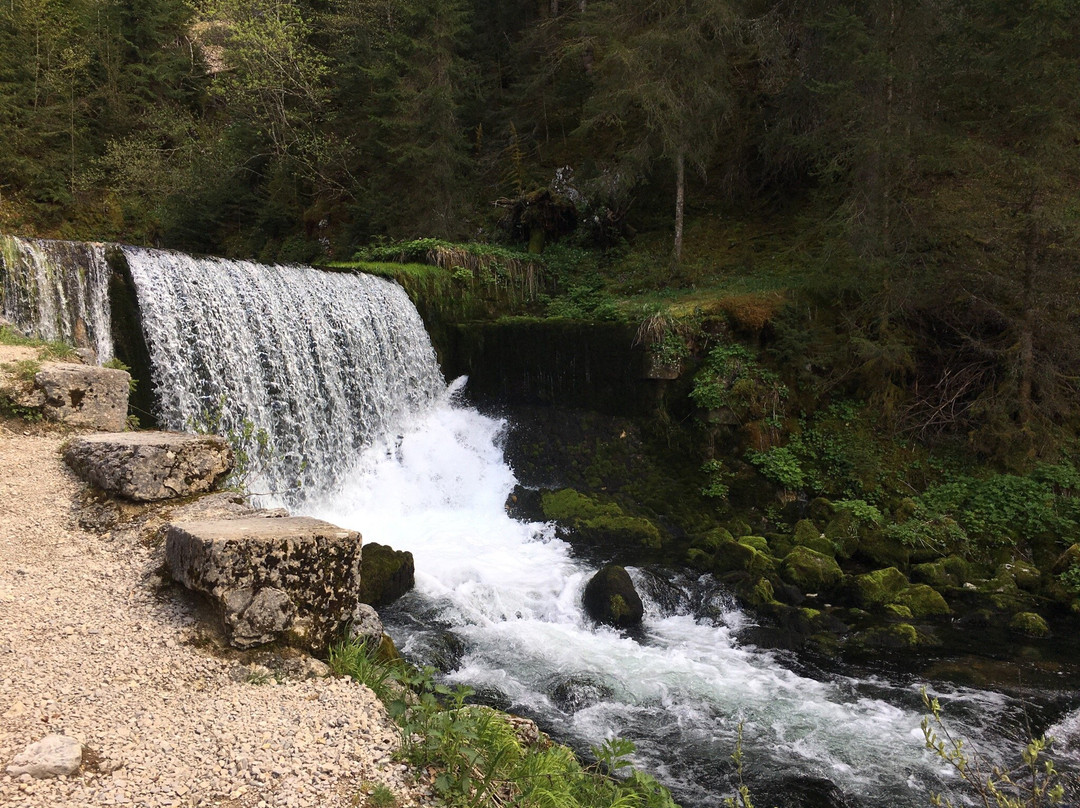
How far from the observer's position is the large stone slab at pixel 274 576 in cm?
304

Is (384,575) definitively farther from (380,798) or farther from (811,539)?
(811,539)

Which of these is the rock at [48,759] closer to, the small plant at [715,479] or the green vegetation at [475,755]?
the green vegetation at [475,755]

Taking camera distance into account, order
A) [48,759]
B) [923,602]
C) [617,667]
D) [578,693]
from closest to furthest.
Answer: [48,759] < [578,693] < [617,667] < [923,602]

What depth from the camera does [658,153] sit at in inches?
594

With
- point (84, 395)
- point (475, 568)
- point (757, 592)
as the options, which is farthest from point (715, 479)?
point (84, 395)

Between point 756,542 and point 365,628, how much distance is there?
6.59 metres

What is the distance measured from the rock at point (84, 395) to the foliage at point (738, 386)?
8027mm

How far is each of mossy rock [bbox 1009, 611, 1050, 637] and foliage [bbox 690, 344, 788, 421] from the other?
4.30 metres

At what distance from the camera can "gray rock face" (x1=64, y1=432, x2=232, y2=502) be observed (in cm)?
414

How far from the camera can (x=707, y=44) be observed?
13.2 meters

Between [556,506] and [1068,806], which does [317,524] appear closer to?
[1068,806]

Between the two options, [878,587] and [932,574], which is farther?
[932,574]

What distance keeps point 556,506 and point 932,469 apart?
225 inches

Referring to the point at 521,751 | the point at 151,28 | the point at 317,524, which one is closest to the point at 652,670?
the point at 521,751
